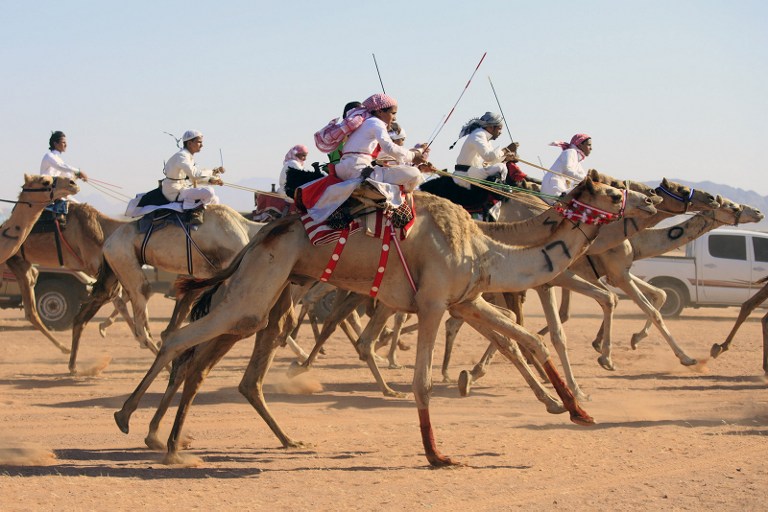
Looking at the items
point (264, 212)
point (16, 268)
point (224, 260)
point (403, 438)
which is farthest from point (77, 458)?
point (16, 268)

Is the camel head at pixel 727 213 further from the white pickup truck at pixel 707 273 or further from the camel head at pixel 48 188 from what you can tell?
the white pickup truck at pixel 707 273

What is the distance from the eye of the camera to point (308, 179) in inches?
361

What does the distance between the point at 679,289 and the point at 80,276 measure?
11.5 m

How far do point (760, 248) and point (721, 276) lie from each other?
3.71 ft

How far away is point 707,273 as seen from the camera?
2211 centimetres

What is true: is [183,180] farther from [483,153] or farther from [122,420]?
[122,420]

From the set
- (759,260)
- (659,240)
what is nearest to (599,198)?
(659,240)

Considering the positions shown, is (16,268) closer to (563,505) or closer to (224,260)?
(224,260)

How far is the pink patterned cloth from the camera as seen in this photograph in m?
8.82

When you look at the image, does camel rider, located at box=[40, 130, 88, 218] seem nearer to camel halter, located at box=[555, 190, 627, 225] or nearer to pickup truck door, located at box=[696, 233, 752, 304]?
camel halter, located at box=[555, 190, 627, 225]

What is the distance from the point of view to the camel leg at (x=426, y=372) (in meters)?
8.32

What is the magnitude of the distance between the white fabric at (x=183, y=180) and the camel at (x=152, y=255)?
1.17ft

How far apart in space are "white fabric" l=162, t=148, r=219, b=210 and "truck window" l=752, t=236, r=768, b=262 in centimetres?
1298

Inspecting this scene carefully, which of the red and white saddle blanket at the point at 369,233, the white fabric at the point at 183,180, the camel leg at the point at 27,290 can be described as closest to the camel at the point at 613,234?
the red and white saddle blanket at the point at 369,233
